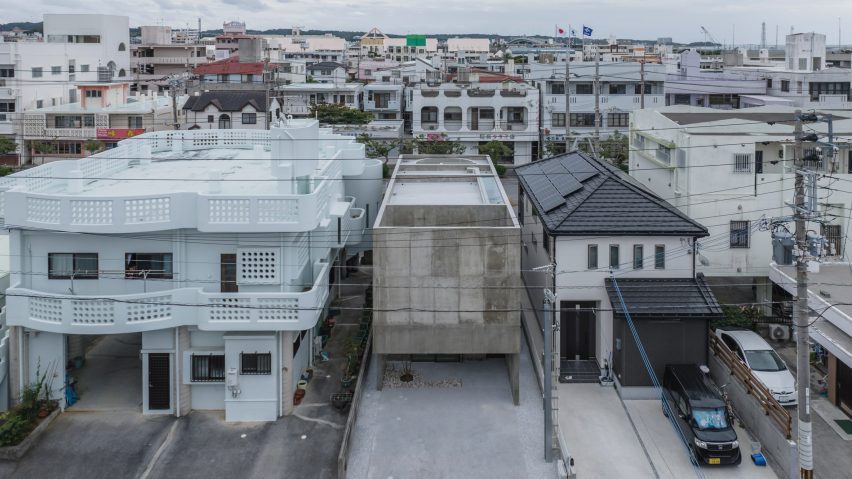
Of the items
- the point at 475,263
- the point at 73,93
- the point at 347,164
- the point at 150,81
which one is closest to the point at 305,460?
the point at 475,263

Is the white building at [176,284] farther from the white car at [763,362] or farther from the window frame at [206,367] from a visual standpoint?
the white car at [763,362]

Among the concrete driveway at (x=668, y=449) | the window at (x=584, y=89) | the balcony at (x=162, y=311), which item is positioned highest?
the window at (x=584, y=89)

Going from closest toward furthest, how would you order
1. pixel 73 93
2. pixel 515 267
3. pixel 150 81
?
1. pixel 515 267
2. pixel 73 93
3. pixel 150 81

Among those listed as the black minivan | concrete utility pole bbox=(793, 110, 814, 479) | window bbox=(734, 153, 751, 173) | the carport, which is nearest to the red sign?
the carport

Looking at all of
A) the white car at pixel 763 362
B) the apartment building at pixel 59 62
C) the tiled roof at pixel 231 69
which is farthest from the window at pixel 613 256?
the tiled roof at pixel 231 69

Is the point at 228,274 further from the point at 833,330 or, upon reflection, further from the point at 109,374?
the point at 833,330

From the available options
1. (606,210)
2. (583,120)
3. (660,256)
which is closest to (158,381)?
(606,210)

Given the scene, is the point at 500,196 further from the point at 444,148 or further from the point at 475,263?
the point at 444,148
